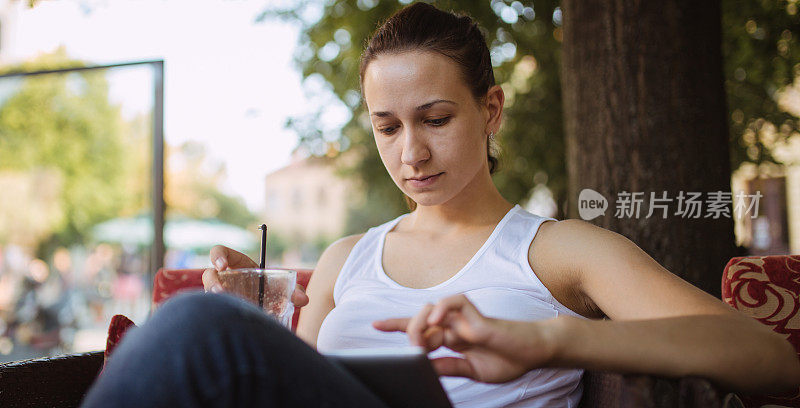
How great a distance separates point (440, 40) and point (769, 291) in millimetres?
1232

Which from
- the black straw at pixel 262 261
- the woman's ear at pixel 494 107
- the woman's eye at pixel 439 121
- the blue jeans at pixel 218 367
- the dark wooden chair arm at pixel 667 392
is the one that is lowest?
the dark wooden chair arm at pixel 667 392

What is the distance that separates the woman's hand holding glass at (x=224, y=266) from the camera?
1.49 meters

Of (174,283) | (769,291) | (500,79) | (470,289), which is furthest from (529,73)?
(470,289)

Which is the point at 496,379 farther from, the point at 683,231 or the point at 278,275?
the point at 683,231

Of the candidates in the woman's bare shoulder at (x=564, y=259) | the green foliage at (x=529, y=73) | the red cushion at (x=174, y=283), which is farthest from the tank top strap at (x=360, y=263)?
the green foliage at (x=529, y=73)

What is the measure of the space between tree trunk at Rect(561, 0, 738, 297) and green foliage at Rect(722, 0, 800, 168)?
1.80m

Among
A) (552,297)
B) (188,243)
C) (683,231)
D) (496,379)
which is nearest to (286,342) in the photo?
(496,379)

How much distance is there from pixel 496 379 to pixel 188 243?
15107 mm

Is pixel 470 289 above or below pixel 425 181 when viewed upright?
below

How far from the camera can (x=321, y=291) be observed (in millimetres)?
1956

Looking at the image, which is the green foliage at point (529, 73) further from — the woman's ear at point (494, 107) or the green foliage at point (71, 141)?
the green foliage at point (71, 141)

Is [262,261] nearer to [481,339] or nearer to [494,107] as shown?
[481,339]

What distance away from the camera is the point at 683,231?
8.65 feet

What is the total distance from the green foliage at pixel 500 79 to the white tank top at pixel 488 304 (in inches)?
104
